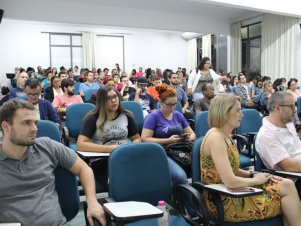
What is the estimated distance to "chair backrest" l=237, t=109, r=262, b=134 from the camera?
3822mm

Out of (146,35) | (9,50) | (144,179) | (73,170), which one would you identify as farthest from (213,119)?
(146,35)

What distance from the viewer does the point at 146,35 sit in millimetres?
16172

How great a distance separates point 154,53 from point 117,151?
1471 centimetres

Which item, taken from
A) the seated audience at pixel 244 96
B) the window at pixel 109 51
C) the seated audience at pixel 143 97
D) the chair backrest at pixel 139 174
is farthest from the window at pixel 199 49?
the chair backrest at pixel 139 174

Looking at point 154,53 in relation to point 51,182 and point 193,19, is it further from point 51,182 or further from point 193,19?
point 51,182

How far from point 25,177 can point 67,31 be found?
13721 mm

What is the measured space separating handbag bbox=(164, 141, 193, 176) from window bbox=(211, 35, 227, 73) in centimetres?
1137

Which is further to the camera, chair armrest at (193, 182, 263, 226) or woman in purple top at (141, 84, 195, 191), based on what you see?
woman in purple top at (141, 84, 195, 191)

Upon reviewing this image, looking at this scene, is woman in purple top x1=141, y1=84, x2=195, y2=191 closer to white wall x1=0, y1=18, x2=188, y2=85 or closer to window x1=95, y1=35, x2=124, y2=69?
white wall x1=0, y1=18, x2=188, y2=85

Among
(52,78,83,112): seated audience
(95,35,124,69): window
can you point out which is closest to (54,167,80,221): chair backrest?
(52,78,83,112): seated audience

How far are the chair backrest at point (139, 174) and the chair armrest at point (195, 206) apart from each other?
0.09 metres

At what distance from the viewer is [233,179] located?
77.5 inches

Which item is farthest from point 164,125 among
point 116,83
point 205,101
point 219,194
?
point 116,83

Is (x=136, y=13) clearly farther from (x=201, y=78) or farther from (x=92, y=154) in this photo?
(x=92, y=154)
